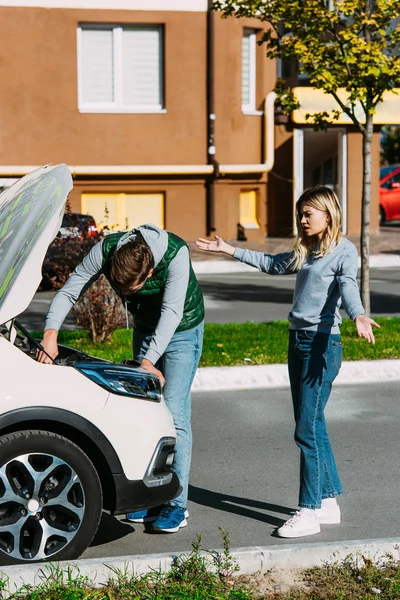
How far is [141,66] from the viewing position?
24.7 metres

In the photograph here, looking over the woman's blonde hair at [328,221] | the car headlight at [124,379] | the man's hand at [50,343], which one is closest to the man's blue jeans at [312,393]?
the woman's blonde hair at [328,221]

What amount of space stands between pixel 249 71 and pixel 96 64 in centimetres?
391

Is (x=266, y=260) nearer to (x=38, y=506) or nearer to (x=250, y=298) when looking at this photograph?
(x=38, y=506)

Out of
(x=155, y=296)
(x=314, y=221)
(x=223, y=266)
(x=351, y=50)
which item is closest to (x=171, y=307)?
(x=155, y=296)

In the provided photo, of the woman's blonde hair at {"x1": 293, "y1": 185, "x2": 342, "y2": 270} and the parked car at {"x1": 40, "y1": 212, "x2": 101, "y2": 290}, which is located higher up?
the woman's blonde hair at {"x1": 293, "y1": 185, "x2": 342, "y2": 270}

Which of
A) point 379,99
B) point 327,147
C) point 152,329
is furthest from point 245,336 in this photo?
point 327,147

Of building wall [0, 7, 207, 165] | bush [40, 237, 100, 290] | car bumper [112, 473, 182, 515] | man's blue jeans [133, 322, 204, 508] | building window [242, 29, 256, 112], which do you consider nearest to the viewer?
car bumper [112, 473, 182, 515]

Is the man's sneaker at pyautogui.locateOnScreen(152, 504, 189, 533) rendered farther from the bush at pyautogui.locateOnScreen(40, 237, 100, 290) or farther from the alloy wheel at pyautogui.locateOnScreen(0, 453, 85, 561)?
the bush at pyautogui.locateOnScreen(40, 237, 100, 290)

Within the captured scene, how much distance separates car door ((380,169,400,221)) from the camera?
3322cm

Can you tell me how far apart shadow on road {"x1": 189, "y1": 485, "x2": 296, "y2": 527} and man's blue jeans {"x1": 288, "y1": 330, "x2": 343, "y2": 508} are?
1.42 feet

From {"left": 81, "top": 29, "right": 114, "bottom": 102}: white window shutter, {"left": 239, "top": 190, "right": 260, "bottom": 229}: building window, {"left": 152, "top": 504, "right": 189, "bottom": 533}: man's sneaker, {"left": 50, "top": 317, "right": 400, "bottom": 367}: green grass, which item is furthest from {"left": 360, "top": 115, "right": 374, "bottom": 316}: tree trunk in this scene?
{"left": 239, "top": 190, "right": 260, "bottom": 229}: building window

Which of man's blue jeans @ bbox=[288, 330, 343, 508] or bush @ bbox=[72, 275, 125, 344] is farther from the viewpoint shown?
bush @ bbox=[72, 275, 125, 344]

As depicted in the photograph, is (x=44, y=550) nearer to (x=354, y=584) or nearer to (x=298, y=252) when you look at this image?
(x=354, y=584)

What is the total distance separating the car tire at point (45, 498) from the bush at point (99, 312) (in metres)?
6.50
